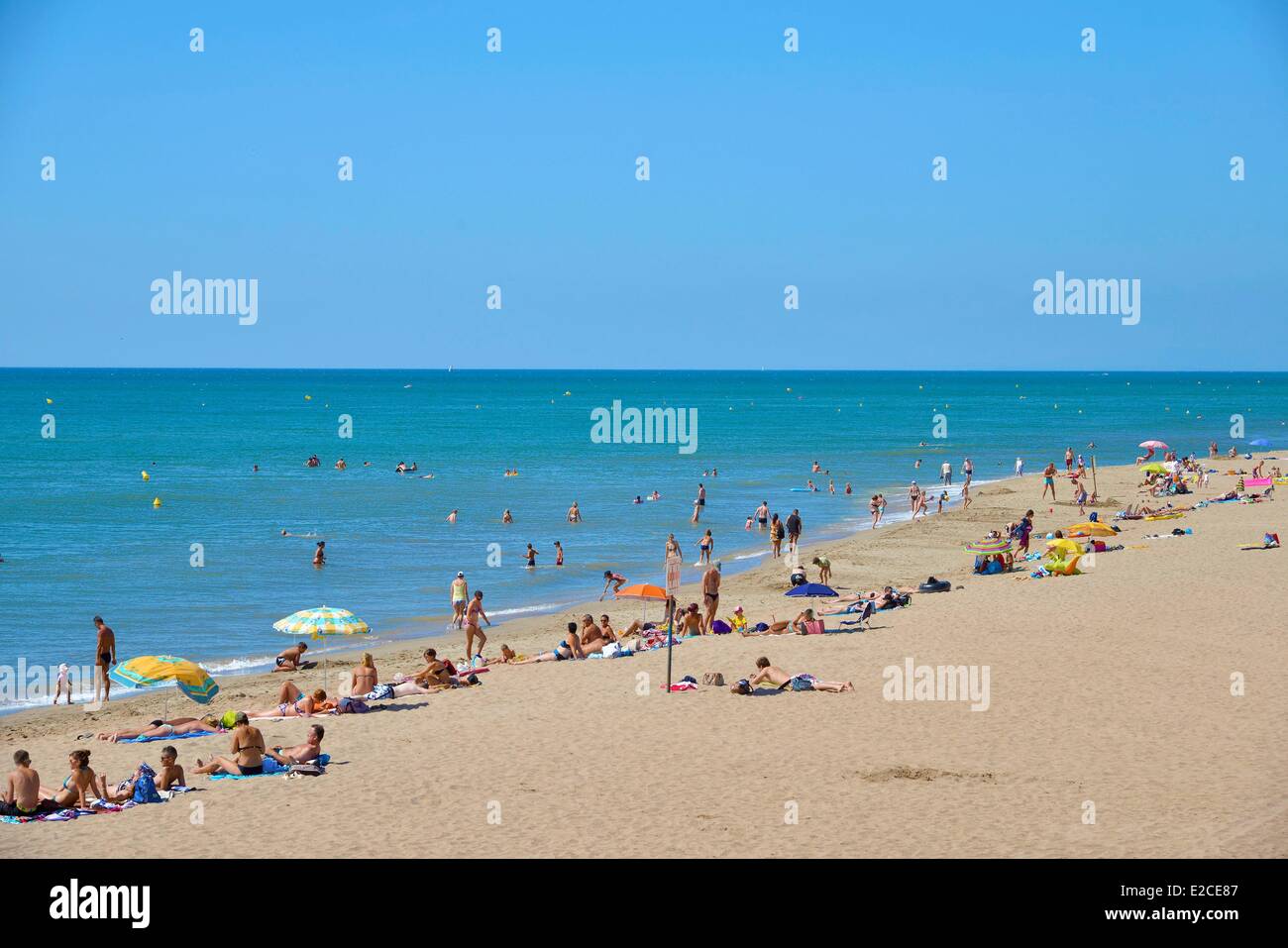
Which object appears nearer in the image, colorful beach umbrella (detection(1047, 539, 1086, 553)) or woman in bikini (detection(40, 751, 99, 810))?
woman in bikini (detection(40, 751, 99, 810))

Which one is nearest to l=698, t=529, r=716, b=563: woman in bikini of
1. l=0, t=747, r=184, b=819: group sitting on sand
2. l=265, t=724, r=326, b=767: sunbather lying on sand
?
l=265, t=724, r=326, b=767: sunbather lying on sand

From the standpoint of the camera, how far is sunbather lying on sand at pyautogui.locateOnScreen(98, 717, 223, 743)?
599 inches

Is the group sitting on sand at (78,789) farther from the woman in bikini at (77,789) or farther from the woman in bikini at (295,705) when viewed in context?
the woman in bikini at (295,705)

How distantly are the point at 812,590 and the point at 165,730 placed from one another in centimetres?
1199

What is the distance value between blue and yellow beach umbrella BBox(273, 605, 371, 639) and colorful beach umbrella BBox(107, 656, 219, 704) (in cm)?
237

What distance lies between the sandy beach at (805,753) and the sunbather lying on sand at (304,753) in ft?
0.92

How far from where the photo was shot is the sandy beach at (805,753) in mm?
10867

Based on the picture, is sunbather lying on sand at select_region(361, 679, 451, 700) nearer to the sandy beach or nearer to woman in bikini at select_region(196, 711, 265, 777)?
the sandy beach

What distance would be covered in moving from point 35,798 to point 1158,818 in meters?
10.8

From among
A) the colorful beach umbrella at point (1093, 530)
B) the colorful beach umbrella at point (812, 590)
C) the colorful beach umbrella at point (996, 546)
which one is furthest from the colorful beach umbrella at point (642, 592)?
the colorful beach umbrella at point (1093, 530)

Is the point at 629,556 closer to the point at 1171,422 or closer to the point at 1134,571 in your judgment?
the point at 1134,571

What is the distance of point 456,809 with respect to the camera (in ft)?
39.1

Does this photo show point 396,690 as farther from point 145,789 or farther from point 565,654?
point 145,789
